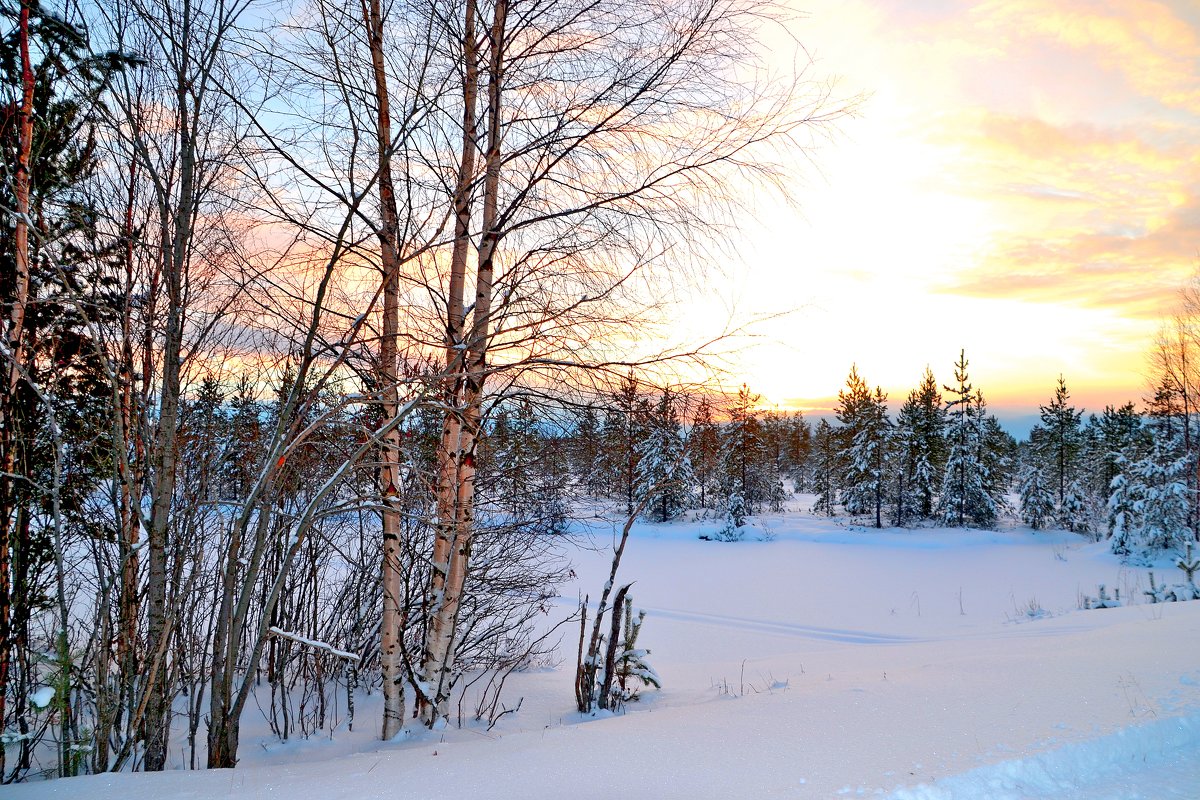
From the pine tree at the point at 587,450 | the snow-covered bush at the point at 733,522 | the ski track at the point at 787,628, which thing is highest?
the pine tree at the point at 587,450

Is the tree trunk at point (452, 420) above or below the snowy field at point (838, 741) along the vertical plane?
above

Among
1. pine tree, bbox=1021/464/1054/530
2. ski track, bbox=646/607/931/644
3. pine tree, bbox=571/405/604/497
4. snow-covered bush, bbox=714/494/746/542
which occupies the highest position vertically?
pine tree, bbox=571/405/604/497

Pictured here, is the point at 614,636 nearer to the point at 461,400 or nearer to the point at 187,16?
the point at 461,400

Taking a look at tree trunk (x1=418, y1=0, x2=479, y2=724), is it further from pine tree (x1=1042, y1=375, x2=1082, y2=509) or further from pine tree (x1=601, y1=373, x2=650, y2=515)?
pine tree (x1=1042, y1=375, x2=1082, y2=509)

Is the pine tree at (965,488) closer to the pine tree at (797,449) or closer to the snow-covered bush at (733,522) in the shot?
the snow-covered bush at (733,522)

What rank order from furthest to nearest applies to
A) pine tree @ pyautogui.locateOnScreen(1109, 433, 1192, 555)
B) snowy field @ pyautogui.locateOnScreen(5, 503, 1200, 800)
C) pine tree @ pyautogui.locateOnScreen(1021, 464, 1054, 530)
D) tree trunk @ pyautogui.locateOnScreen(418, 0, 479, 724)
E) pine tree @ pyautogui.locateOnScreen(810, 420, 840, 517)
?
pine tree @ pyautogui.locateOnScreen(810, 420, 840, 517) → pine tree @ pyautogui.locateOnScreen(1021, 464, 1054, 530) → pine tree @ pyautogui.locateOnScreen(1109, 433, 1192, 555) → tree trunk @ pyautogui.locateOnScreen(418, 0, 479, 724) → snowy field @ pyautogui.locateOnScreen(5, 503, 1200, 800)

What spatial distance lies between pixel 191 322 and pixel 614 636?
4.31 meters

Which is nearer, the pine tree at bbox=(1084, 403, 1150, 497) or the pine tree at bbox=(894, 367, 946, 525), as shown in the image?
the pine tree at bbox=(1084, 403, 1150, 497)

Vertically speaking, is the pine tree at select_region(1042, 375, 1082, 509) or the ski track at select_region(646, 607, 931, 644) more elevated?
the pine tree at select_region(1042, 375, 1082, 509)

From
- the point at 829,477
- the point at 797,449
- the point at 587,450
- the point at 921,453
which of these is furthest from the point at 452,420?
the point at 797,449

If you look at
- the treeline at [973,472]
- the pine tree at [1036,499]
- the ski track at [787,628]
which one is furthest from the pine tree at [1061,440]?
the ski track at [787,628]

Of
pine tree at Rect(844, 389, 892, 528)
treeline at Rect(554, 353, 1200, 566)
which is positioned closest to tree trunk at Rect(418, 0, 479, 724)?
treeline at Rect(554, 353, 1200, 566)

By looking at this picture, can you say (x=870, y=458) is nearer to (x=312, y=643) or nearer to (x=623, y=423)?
(x=623, y=423)

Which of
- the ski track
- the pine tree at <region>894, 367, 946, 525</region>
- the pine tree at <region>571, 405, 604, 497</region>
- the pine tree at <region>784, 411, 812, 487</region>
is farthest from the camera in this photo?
the pine tree at <region>784, 411, 812, 487</region>
